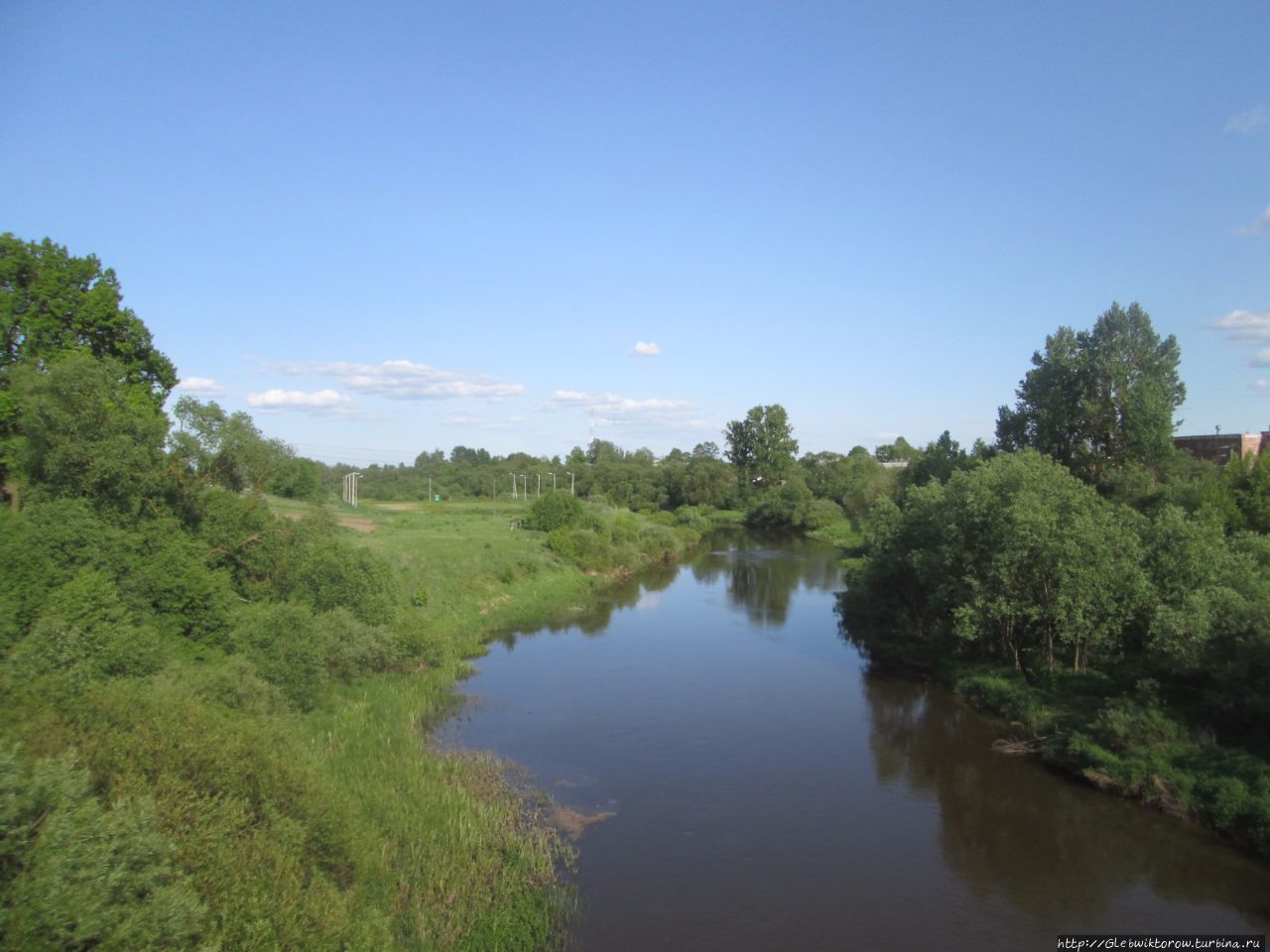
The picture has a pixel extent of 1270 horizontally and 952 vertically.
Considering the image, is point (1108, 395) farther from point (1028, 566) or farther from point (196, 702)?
point (196, 702)

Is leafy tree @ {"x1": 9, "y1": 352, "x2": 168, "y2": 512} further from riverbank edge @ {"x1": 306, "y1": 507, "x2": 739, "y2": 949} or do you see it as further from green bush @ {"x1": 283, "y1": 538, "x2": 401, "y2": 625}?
riverbank edge @ {"x1": 306, "y1": 507, "x2": 739, "y2": 949}

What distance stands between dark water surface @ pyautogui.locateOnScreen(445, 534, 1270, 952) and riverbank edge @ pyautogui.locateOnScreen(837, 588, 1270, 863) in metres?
0.43

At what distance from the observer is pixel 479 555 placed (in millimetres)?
40188

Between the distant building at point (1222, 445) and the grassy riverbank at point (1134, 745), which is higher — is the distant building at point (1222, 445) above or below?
above

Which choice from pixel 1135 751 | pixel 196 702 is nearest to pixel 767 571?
pixel 1135 751

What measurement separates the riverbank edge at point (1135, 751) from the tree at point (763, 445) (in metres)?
76.8

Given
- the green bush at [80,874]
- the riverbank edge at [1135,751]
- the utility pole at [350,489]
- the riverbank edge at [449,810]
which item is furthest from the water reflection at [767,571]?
the utility pole at [350,489]

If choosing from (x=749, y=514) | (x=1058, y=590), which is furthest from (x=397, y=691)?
(x=749, y=514)

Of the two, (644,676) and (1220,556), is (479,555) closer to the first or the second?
(644,676)

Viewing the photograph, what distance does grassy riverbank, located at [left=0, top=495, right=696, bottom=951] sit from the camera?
786cm

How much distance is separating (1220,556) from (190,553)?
83.4 ft

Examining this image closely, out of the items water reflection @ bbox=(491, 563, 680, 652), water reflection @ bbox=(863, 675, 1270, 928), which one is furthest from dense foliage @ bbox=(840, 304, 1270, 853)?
water reflection @ bbox=(491, 563, 680, 652)

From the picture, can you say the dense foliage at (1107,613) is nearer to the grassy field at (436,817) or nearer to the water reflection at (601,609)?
the water reflection at (601,609)

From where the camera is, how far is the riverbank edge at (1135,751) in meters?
15.2
